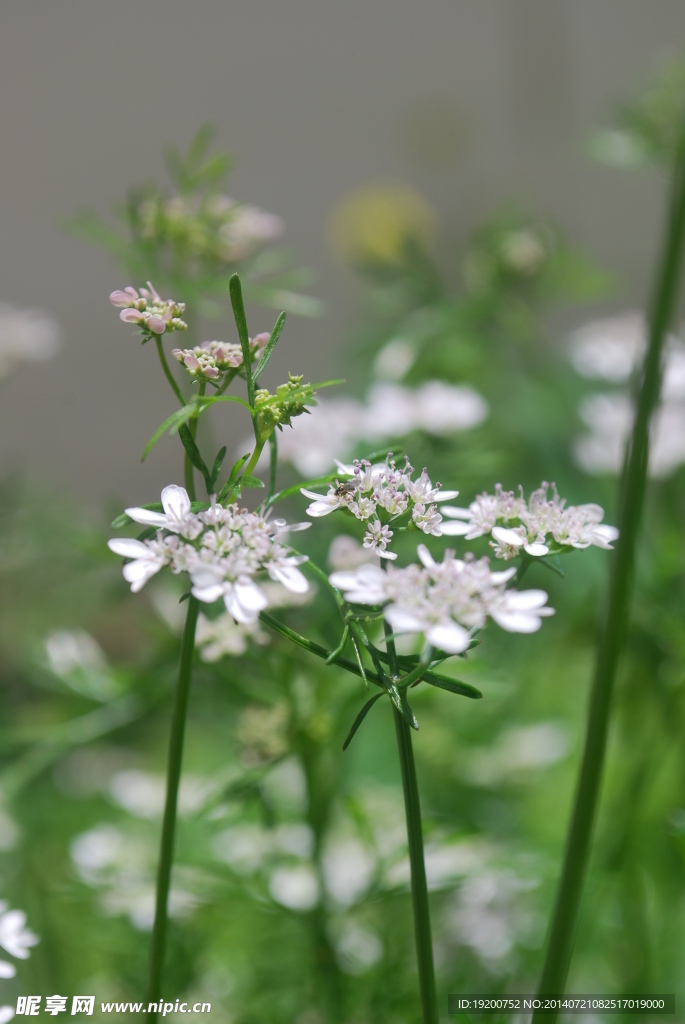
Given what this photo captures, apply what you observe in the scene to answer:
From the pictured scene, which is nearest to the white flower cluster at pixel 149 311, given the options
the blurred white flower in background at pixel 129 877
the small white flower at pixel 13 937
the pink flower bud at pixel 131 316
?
the pink flower bud at pixel 131 316

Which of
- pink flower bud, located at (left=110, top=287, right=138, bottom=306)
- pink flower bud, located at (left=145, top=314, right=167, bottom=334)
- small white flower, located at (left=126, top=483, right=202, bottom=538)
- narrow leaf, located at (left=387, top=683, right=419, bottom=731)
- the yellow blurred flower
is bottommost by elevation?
narrow leaf, located at (left=387, top=683, right=419, bottom=731)

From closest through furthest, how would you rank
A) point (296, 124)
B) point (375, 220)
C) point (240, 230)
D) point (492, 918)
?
point (240, 230), point (492, 918), point (375, 220), point (296, 124)

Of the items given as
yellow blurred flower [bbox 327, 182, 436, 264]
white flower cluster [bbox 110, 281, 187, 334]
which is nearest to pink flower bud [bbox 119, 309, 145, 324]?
Answer: white flower cluster [bbox 110, 281, 187, 334]

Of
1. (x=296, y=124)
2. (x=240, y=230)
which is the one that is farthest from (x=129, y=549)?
(x=296, y=124)

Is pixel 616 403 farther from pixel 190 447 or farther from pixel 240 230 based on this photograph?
pixel 190 447

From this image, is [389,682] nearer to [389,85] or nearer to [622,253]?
[622,253]

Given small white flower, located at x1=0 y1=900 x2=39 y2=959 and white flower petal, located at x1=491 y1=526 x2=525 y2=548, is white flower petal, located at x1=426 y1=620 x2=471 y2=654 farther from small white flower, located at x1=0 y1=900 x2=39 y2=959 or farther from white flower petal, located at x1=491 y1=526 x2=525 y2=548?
small white flower, located at x1=0 y1=900 x2=39 y2=959
